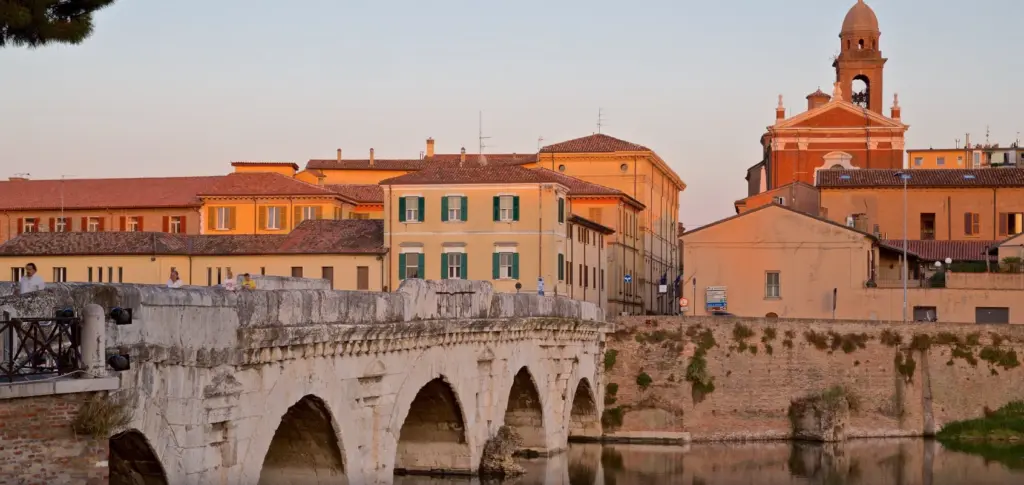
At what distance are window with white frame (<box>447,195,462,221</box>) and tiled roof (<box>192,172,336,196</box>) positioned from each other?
17.5m

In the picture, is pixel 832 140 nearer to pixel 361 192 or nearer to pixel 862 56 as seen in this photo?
pixel 862 56

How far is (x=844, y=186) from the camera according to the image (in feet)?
232

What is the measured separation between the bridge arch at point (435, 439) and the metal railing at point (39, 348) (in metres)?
17.8

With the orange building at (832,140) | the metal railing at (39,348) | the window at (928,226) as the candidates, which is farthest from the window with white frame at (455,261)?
the metal railing at (39,348)

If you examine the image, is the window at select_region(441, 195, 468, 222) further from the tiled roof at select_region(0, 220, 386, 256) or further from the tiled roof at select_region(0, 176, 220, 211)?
the tiled roof at select_region(0, 176, 220, 211)

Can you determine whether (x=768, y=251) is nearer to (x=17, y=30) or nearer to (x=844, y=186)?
(x=844, y=186)

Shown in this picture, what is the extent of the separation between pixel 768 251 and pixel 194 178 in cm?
3982

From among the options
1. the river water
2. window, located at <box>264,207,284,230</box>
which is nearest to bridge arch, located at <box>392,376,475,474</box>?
the river water

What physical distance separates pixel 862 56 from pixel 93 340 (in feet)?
279

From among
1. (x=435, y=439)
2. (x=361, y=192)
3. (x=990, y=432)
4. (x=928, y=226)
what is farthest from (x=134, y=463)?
(x=361, y=192)

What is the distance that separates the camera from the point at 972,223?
69812 millimetres

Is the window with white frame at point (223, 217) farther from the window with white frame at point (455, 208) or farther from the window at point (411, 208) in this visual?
the window with white frame at point (455, 208)

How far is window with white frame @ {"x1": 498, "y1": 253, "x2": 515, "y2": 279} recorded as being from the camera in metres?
62.8

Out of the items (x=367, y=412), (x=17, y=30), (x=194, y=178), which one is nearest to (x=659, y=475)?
(x=367, y=412)
